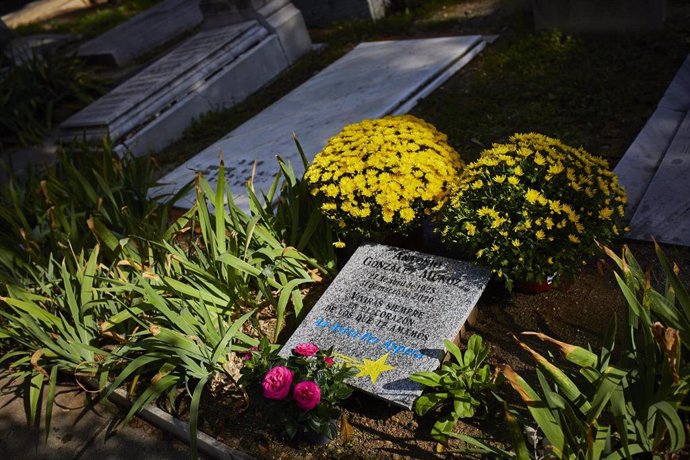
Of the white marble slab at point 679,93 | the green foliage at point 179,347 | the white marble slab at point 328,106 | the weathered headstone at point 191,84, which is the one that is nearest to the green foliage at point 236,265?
the green foliage at point 179,347

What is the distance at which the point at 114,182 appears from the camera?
3.96m

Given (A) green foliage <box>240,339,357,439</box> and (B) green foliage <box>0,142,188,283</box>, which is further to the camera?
(B) green foliage <box>0,142,188,283</box>

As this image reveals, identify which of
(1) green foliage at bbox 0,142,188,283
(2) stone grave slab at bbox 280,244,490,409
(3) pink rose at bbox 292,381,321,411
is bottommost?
(2) stone grave slab at bbox 280,244,490,409

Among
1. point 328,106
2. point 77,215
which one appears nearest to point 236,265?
point 77,215

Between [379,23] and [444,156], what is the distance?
14.5ft

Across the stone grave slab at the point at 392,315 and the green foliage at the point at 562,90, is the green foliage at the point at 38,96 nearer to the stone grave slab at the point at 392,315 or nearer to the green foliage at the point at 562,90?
the green foliage at the point at 562,90

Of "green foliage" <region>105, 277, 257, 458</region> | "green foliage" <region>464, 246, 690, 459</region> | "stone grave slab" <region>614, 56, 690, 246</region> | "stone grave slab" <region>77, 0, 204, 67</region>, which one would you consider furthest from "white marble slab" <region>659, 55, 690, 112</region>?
"stone grave slab" <region>77, 0, 204, 67</region>

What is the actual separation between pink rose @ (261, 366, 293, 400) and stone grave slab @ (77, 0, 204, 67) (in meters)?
7.08

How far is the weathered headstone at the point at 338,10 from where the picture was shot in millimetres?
7219

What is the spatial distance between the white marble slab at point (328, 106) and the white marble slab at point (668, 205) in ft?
6.68

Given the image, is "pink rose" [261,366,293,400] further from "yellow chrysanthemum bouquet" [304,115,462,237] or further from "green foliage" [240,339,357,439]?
"yellow chrysanthemum bouquet" [304,115,462,237]

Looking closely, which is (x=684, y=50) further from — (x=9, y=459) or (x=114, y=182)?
(x=9, y=459)

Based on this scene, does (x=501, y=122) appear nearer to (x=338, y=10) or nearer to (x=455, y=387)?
Result: (x=455, y=387)

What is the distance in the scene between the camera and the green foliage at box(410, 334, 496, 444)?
2.35 m
